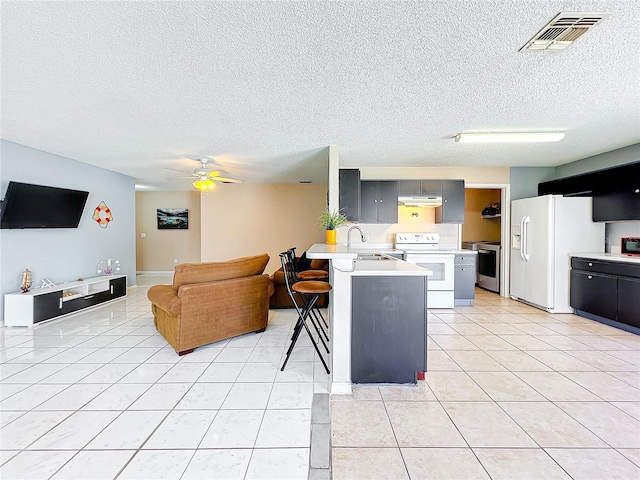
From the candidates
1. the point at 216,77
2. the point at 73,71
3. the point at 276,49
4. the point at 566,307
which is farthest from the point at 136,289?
the point at 566,307

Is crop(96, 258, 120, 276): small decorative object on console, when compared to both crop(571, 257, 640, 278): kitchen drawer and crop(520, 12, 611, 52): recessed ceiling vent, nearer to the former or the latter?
crop(520, 12, 611, 52): recessed ceiling vent

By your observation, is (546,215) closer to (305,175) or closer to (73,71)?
(305,175)

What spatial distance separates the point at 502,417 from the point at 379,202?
3.82 m

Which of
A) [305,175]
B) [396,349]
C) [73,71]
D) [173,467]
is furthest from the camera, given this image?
[305,175]

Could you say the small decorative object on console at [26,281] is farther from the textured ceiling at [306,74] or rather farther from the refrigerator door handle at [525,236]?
the refrigerator door handle at [525,236]

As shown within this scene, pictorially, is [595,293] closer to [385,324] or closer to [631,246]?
[631,246]

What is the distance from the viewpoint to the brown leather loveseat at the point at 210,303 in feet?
10.2

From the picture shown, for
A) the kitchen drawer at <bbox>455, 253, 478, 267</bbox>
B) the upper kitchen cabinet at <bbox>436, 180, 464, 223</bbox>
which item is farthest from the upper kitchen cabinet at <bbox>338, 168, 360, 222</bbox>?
the kitchen drawer at <bbox>455, 253, 478, 267</bbox>

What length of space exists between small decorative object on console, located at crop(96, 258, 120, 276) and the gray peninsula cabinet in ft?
17.1

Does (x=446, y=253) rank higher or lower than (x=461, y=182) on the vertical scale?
lower

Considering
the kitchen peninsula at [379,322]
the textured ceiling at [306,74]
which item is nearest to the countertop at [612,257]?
the textured ceiling at [306,74]

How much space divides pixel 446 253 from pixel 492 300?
1.45 meters

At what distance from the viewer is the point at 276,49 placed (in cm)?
195

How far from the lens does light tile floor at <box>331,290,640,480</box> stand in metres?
1.64
